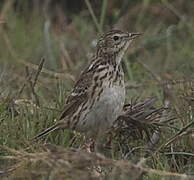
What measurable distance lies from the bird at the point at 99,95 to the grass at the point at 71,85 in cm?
12

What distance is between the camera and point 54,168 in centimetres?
395

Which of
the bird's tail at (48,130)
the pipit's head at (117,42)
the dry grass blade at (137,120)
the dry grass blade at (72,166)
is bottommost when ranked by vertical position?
the dry grass blade at (72,166)

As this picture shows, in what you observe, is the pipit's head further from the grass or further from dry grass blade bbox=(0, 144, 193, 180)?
dry grass blade bbox=(0, 144, 193, 180)

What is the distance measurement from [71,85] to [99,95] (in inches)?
61.0

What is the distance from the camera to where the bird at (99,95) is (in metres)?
5.13

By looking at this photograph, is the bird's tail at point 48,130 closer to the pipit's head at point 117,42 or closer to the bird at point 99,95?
the bird at point 99,95

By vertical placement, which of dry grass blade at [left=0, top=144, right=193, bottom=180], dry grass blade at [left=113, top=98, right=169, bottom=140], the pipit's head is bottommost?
dry grass blade at [left=0, top=144, right=193, bottom=180]

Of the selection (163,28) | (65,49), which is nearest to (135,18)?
(163,28)

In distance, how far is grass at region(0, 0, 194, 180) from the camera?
420 centimetres

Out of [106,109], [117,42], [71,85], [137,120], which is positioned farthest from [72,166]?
[71,85]

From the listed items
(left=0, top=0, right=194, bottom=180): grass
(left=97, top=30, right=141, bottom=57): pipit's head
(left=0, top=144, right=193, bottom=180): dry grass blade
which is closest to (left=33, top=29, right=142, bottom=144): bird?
(left=97, top=30, right=141, bottom=57): pipit's head

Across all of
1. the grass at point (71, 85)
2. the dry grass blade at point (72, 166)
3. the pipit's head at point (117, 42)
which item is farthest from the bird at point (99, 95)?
the dry grass blade at point (72, 166)

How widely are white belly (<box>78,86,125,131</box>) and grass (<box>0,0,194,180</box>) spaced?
0.64 feet

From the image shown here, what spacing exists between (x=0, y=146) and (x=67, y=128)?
0.66 m
